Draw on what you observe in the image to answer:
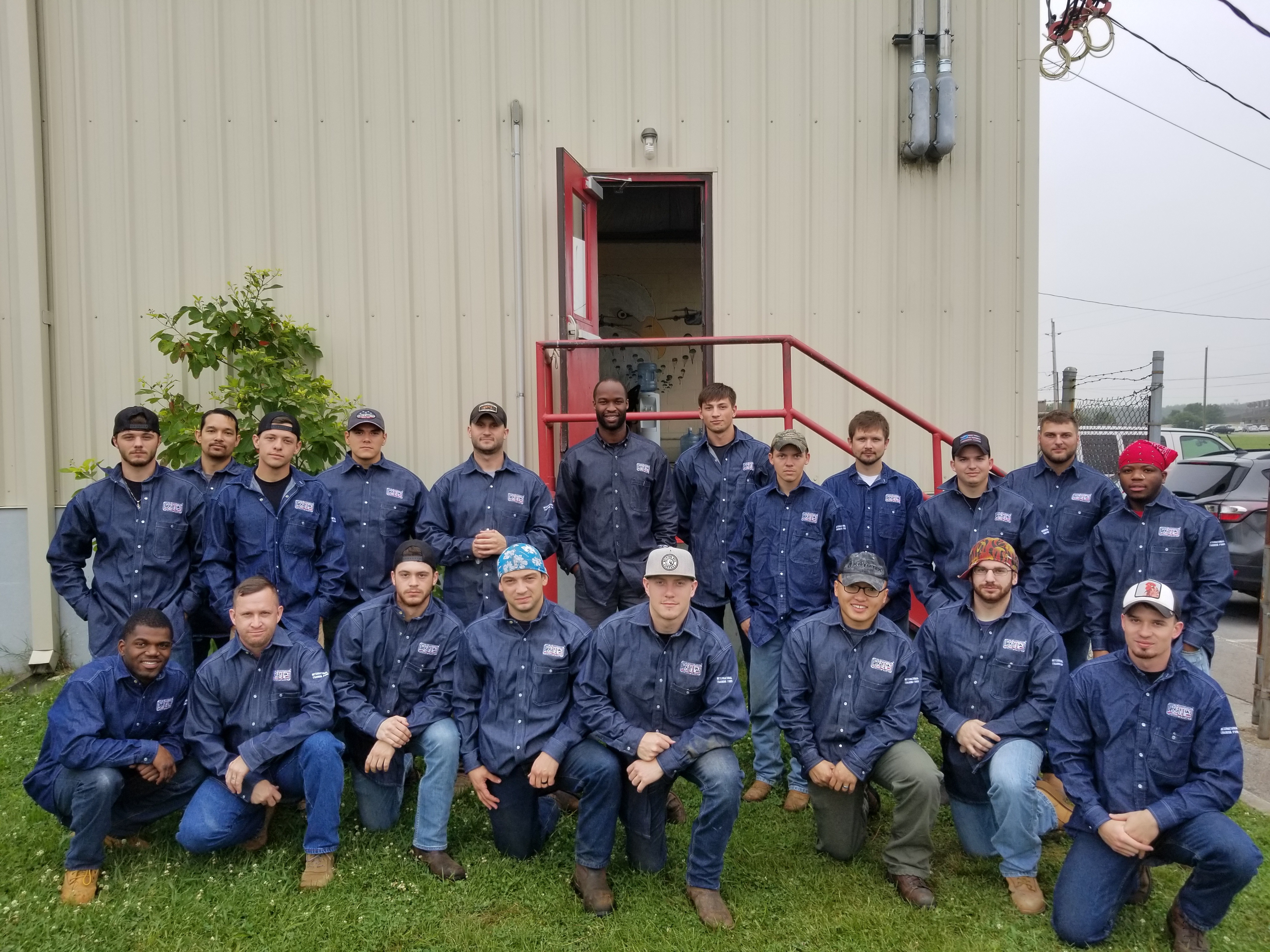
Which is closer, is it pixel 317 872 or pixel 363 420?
pixel 317 872

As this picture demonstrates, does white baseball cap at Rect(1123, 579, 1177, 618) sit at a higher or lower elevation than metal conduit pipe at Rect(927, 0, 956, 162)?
lower

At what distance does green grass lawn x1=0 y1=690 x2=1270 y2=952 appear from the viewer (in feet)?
10.4

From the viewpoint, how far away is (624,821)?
366 centimetres

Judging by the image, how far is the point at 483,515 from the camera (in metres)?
4.53

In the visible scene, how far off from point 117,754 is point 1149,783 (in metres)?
3.90

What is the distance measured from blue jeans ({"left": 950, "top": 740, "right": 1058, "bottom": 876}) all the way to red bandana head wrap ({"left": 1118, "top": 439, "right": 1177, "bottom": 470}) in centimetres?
148

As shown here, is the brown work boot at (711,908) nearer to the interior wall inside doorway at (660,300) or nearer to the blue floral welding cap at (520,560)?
the blue floral welding cap at (520,560)

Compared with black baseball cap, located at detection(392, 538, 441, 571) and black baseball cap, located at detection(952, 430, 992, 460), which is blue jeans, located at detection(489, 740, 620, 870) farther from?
black baseball cap, located at detection(952, 430, 992, 460)

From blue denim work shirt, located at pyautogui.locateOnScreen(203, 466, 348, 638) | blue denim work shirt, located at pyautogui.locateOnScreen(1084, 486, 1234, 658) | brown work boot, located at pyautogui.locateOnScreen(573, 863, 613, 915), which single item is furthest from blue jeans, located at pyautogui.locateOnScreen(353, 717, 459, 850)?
blue denim work shirt, located at pyautogui.locateOnScreen(1084, 486, 1234, 658)

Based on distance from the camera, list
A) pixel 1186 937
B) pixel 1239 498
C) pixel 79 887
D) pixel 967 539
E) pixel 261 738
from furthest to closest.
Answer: pixel 1239 498 → pixel 967 539 → pixel 261 738 → pixel 79 887 → pixel 1186 937

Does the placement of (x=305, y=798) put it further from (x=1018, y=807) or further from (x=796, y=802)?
(x=1018, y=807)

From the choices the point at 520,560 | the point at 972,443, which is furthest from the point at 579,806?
the point at 972,443

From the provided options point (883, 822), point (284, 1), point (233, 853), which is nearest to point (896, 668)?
point (883, 822)

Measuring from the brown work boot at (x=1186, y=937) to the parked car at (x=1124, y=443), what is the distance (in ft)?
33.2
